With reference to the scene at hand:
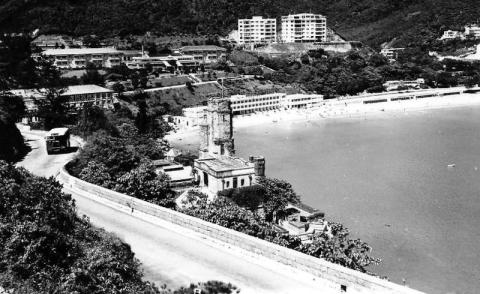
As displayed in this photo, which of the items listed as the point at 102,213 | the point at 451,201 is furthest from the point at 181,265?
the point at 451,201

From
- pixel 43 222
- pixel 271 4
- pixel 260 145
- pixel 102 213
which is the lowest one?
pixel 260 145

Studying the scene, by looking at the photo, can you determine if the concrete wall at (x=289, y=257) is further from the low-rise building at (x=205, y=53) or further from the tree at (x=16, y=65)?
the low-rise building at (x=205, y=53)

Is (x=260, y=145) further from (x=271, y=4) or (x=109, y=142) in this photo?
(x=271, y=4)

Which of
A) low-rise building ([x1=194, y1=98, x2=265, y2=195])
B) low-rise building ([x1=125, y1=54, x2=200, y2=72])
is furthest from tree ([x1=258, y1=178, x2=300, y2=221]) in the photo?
low-rise building ([x1=125, y1=54, x2=200, y2=72])

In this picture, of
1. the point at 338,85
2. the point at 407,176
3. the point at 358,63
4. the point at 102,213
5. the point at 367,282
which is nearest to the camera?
the point at 367,282

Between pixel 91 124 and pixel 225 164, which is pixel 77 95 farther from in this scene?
pixel 225 164

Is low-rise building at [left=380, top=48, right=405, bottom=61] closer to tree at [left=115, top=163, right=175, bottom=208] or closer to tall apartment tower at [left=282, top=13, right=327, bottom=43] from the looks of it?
tall apartment tower at [left=282, top=13, right=327, bottom=43]

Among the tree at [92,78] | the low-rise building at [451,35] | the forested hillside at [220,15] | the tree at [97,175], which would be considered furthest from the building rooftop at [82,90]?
the low-rise building at [451,35]
